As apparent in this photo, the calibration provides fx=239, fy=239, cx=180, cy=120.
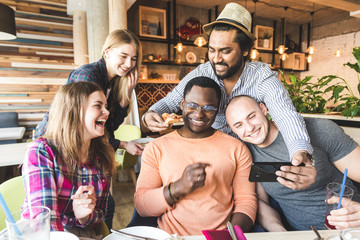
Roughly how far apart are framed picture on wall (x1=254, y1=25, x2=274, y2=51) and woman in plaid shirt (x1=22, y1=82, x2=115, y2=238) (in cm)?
764

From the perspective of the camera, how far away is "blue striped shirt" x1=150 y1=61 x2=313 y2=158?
1.46 m

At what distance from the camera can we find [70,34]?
219 inches

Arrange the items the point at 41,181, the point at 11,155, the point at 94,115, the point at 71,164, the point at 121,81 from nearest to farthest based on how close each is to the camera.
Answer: the point at 41,181 → the point at 71,164 → the point at 94,115 → the point at 121,81 → the point at 11,155

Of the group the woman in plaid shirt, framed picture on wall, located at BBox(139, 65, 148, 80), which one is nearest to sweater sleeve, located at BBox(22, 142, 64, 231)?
the woman in plaid shirt

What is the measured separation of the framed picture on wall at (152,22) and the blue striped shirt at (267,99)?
4.75 m

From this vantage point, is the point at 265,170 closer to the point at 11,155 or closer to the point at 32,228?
the point at 32,228

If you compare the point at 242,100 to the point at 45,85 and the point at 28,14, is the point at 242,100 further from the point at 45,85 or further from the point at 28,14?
the point at 28,14

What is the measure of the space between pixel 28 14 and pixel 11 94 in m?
1.74

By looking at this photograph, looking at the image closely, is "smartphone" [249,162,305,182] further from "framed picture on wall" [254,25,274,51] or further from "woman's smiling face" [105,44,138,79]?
"framed picture on wall" [254,25,274,51]

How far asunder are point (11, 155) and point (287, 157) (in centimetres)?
280

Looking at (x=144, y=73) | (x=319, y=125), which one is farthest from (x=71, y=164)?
(x=144, y=73)

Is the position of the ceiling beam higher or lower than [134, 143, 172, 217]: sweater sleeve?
higher

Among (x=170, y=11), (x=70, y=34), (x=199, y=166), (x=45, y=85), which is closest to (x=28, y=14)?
(x=70, y=34)

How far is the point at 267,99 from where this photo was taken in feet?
5.79
